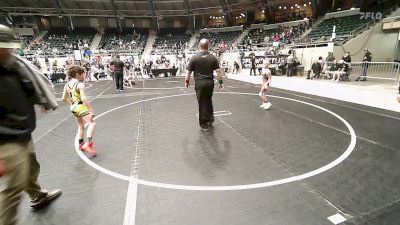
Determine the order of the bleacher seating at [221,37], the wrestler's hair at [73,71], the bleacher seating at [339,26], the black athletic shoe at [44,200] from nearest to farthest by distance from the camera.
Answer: the black athletic shoe at [44,200] < the wrestler's hair at [73,71] < the bleacher seating at [339,26] < the bleacher seating at [221,37]

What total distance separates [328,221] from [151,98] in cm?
954

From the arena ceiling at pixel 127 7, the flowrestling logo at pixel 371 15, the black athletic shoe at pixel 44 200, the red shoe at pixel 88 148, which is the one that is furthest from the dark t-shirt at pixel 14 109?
the arena ceiling at pixel 127 7

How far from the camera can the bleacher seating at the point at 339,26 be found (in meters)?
23.2

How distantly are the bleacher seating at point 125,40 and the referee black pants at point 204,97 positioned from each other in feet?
95.1

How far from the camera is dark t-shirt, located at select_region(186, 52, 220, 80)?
6.12 meters

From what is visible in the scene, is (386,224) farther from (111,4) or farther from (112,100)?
(111,4)

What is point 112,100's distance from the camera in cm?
1111

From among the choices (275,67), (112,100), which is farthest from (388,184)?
(275,67)

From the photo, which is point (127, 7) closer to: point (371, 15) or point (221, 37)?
point (221, 37)

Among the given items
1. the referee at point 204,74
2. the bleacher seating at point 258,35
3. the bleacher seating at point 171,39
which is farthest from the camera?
the bleacher seating at point 171,39

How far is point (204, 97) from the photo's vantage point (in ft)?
20.6

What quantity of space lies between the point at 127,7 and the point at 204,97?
119 ft

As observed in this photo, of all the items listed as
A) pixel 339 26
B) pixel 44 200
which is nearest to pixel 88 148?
pixel 44 200

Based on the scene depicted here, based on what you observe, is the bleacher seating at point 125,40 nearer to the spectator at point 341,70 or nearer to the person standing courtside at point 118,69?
the person standing courtside at point 118,69
